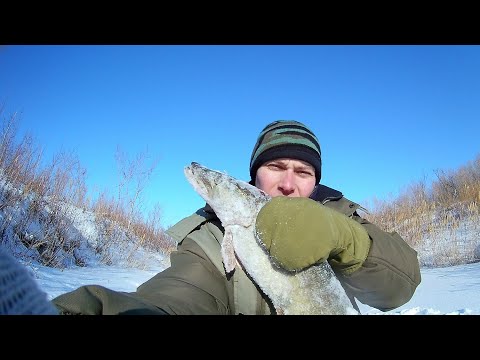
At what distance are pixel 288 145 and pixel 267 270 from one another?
94 centimetres

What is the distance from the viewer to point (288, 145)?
8.18ft

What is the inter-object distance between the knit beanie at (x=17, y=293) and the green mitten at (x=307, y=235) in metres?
1.15

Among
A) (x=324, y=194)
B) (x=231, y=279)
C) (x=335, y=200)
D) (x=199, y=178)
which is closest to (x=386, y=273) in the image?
(x=335, y=200)

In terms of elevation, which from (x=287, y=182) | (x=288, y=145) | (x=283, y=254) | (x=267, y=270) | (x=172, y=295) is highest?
(x=288, y=145)

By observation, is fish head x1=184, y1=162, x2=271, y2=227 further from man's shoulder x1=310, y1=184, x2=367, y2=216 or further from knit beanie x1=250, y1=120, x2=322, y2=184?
man's shoulder x1=310, y1=184, x2=367, y2=216

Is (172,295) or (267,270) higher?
(267,270)

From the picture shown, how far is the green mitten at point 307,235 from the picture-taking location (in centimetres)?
167

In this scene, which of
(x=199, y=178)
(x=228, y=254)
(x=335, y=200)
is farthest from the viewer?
(x=199, y=178)

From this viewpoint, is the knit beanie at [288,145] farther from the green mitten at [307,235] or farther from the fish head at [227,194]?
the green mitten at [307,235]

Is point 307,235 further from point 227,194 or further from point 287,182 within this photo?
point 227,194

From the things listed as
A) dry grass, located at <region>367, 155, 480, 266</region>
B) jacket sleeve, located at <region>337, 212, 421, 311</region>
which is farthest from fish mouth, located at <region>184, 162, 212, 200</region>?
dry grass, located at <region>367, 155, 480, 266</region>

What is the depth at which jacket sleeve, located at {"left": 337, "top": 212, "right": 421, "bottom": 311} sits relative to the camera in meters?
1.89

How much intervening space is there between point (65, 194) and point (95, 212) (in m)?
1.63
